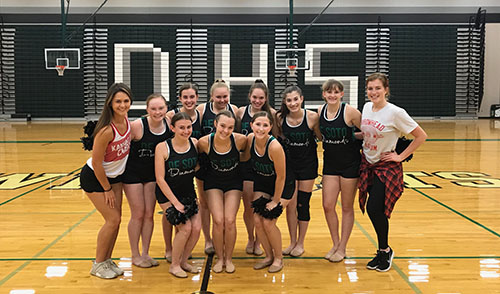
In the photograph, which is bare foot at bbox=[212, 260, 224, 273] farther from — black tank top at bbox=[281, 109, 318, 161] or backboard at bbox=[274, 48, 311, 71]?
backboard at bbox=[274, 48, 311, 71]

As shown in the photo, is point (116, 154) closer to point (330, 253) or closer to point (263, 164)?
point (263, 164)

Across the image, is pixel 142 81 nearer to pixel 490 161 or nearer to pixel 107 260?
pixel 490 161

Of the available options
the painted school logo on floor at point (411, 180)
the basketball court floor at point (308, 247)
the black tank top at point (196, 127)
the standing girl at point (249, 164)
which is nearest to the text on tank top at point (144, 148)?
the black tank top at point (196, 127)

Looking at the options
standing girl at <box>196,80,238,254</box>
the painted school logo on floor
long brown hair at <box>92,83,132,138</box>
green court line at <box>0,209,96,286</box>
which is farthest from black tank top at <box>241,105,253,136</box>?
the painted school logo on floor

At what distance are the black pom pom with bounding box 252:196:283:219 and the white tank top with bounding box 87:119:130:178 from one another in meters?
1.02

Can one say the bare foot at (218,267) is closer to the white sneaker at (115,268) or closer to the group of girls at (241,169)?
the group of girls at (241,169)

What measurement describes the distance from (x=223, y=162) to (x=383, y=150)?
1216 millimetres

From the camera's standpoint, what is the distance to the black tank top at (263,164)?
350 centimetres

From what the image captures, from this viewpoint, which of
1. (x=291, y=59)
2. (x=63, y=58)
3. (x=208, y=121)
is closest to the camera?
(x=208, y=121)

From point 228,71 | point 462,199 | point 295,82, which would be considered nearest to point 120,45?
point 228,71

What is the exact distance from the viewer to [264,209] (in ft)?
11.5

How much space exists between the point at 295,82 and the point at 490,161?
834 centimetres

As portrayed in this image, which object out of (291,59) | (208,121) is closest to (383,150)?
(208,121)

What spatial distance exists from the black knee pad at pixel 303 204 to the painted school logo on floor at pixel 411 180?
2.61 metres
